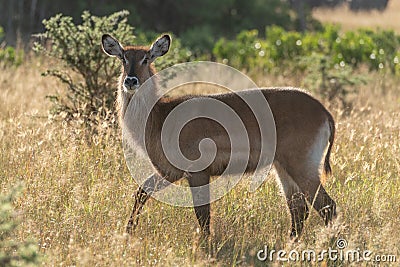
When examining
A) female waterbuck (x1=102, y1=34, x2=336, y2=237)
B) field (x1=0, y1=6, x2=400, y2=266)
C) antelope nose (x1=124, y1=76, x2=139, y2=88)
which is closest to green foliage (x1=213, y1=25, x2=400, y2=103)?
field (x1=0, y1=6, x2=400, y2=266)

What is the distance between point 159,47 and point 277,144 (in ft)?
4.84

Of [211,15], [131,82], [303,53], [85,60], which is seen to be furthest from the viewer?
[211,15]

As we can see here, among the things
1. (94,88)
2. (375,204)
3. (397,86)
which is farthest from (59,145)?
(397,86)

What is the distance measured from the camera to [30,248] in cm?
354

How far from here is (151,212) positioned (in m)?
5.68

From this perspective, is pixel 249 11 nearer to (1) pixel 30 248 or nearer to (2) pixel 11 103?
(2) pixel 11 103

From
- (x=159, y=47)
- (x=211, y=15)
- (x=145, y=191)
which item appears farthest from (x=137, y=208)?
(x=211, y=15)

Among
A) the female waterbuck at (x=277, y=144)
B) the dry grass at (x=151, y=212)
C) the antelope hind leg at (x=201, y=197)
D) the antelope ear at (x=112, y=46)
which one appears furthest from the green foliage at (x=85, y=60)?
the antelope hind leg at (x=201, y=197)

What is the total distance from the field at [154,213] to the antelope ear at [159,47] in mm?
912

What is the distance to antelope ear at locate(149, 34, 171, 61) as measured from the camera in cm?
601

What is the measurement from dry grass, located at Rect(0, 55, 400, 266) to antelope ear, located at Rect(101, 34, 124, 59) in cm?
89

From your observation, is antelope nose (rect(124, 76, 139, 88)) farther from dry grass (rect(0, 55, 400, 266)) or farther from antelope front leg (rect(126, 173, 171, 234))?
dry grass (rect(0, 55, 400, 266))

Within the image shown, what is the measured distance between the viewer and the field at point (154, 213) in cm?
480

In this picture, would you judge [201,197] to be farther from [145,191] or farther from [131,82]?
[131,82]
